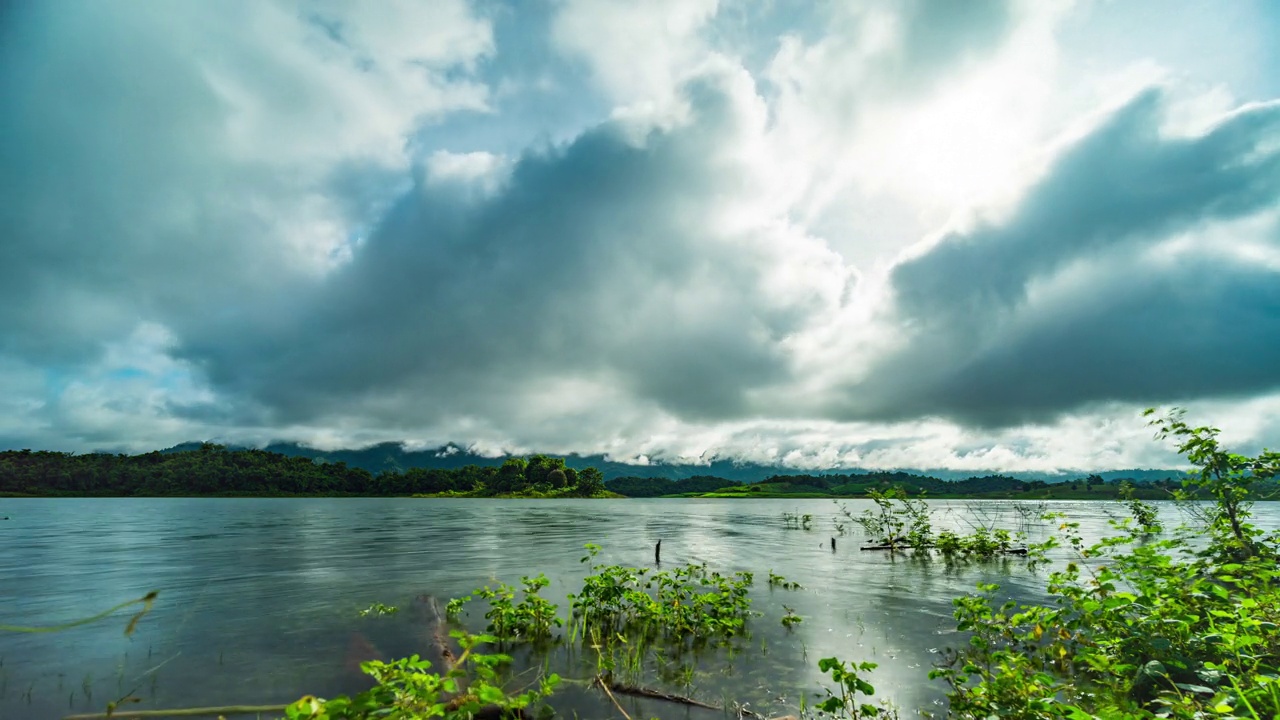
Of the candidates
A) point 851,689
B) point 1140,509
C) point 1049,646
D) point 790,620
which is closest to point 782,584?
point 790,620

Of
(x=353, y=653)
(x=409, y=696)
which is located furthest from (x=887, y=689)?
(x=353, y=653)

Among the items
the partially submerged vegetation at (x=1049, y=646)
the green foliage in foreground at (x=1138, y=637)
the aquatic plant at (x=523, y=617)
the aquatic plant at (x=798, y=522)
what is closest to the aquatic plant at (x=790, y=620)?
the partially submerged vegetation at (x=1049, y=646)

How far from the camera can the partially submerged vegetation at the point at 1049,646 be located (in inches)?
270

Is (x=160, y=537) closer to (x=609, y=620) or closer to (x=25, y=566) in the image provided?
(x=25, y=566)

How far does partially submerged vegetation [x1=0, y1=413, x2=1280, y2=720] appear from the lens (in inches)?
270

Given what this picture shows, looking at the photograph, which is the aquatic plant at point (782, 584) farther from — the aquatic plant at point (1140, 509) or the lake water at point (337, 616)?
the aquatic plant at point (1140, 509)

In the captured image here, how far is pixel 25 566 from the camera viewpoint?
1328 inches

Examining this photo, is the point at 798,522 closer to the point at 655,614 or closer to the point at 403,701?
the point at 655,614

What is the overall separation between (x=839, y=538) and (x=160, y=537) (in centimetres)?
6951

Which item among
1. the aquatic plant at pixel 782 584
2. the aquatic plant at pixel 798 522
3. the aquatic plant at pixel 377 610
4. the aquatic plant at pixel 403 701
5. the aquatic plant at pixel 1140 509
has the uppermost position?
the aquatic plant at pixel 403 701

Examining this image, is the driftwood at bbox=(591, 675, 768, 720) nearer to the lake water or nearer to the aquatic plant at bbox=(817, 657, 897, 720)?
the lake water

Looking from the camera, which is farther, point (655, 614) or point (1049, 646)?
point (655, 614)

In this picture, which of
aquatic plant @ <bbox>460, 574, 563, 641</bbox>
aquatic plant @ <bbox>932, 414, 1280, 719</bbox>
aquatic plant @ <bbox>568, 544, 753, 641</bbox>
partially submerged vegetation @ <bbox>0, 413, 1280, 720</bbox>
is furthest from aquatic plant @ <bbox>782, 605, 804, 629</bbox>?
aquatic plant @ <bbox>460, 574, 563, 641</bbox>

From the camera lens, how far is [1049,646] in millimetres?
15328
